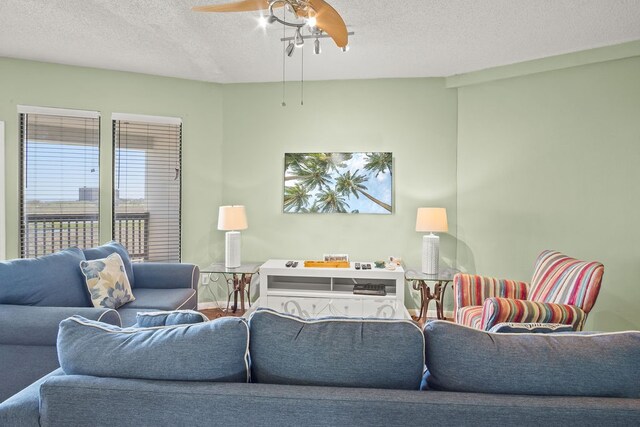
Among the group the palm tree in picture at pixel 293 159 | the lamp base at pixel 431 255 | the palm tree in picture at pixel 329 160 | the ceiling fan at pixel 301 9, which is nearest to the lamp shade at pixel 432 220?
the lamp base at pixel 431 255

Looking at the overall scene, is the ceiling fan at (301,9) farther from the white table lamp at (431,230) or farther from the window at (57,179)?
the window at (57,179)

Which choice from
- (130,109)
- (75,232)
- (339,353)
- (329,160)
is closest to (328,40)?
(329,160)

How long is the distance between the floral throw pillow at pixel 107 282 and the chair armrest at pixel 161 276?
0.45m

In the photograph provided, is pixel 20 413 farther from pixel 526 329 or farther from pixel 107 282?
pixel 107 282

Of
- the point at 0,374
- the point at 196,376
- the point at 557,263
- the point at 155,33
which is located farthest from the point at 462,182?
the point at 0,374

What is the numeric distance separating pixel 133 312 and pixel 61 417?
5.60 feet

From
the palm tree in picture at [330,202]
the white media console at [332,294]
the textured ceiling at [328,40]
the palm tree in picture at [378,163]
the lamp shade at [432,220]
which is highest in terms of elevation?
the textured ceiling at [328,40]

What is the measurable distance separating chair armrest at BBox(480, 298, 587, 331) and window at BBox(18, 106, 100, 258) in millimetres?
3853

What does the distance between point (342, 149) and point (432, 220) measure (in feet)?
4.20

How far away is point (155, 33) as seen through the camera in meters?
3.16

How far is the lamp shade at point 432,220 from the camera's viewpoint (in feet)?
12.5

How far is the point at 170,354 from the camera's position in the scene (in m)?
1.10

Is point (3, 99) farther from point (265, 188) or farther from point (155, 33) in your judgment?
point (265, 188)

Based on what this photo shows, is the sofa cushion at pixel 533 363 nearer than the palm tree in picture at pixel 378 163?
Yes
